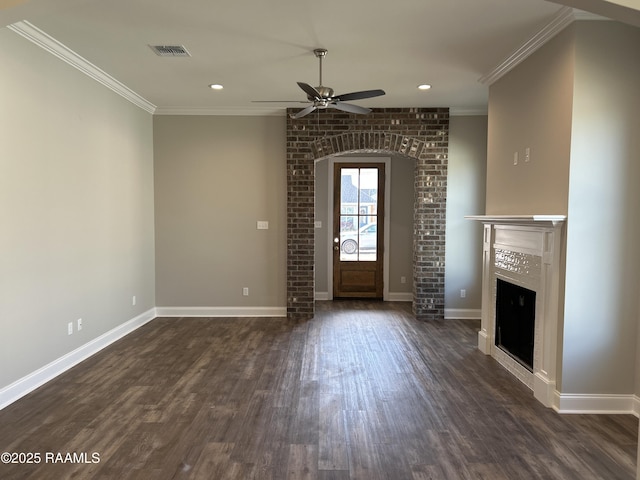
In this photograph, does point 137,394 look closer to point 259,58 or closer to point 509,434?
point 509,434

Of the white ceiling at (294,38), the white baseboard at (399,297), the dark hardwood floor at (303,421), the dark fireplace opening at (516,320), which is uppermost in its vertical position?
the white ceiling at (294,38)

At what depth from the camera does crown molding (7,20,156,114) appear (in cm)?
308

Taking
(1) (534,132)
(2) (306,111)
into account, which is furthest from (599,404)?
(2) (306,111)

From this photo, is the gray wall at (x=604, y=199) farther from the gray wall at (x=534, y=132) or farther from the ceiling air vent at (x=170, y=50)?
the ceiling air vent at (x=170, y=50)

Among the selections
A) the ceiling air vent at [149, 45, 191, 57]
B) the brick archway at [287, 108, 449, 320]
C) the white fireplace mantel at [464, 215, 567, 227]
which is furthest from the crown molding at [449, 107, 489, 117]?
the ceiling air vent at [149, 45, 191, 57]

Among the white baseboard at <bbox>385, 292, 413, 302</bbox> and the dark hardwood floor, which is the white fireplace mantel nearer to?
the dark hardwood floor

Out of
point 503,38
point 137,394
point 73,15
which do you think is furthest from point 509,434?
point 73,15

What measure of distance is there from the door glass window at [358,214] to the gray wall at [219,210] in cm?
168

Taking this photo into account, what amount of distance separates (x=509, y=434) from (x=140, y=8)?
376cm

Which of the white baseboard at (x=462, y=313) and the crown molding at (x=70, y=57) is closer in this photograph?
the crown molding at (x=70, y=57)

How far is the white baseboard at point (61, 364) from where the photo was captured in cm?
301

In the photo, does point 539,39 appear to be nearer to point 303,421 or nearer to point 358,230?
point 303,421

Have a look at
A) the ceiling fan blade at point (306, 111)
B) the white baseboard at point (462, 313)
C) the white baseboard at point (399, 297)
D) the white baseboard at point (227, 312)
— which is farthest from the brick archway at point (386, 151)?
the ceiling fan blade at point (306, 111)

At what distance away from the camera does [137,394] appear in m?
3.20
